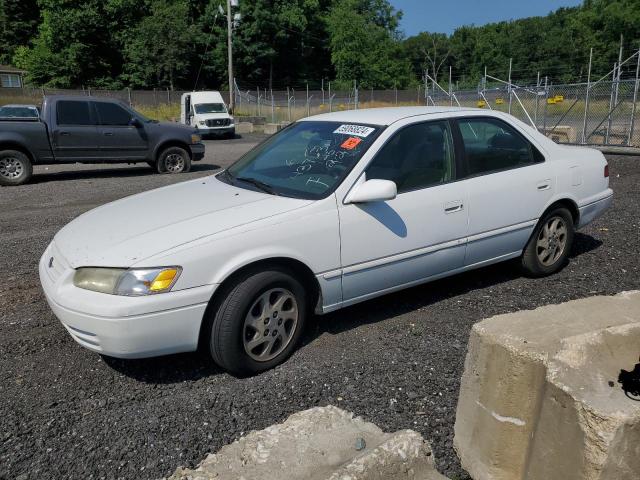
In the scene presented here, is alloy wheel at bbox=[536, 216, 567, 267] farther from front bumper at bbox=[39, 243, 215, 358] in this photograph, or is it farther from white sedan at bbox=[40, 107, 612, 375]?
front bumper at bbox=[39, 243, 215, 358]

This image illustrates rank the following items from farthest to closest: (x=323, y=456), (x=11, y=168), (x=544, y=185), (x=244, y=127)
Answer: (x=244, y=127)
(x=11, y=168)
(x=544, y=185)
(x=323, y=456)

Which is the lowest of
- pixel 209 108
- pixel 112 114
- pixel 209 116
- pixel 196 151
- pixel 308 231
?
pixel 196 151

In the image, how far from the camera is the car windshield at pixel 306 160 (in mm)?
3891

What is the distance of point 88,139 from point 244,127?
19138mm

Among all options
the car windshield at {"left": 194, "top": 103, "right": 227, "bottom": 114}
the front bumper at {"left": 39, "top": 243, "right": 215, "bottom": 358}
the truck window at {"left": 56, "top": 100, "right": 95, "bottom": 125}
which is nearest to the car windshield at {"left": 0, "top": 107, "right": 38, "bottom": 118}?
the truck window at {"left": 56, "top": 100, "right": 95, "bottom": 125}

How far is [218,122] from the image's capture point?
26375 mm

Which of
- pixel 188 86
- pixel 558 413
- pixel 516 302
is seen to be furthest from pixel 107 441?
pixel 188 86

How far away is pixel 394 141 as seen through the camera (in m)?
4.11

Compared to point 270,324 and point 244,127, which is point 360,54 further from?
point 270,324

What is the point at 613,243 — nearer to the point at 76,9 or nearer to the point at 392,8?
the point at 76,9

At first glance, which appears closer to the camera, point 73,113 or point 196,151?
A: point 73,113

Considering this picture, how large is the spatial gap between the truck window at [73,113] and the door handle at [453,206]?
403 inches

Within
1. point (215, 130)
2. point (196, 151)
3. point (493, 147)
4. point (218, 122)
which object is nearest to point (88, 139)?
point (196, 151)

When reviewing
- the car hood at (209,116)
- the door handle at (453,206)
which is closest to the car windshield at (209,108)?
the car hood at (209,116)
